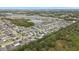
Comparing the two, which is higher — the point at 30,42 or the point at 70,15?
the point at 70,15

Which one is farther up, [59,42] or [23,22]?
[23,22]

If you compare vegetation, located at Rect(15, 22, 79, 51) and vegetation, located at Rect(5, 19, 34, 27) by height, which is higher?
vegetation, located at Rect(5, 19, 34, 27)

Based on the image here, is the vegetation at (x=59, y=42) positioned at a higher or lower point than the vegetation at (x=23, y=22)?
lower
